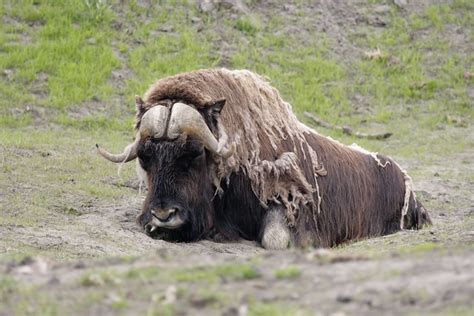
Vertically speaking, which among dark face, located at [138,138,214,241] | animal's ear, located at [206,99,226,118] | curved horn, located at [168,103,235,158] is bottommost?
dark face, located at [138,138,214,241]

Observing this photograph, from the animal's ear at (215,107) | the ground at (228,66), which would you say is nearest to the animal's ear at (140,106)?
the animal's ear at (215,107)

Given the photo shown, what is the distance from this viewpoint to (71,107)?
13906mm

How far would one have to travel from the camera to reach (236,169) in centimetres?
783

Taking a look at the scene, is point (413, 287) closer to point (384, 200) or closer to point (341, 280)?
point (341, 280)

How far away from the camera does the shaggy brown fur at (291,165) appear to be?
7.87 meters

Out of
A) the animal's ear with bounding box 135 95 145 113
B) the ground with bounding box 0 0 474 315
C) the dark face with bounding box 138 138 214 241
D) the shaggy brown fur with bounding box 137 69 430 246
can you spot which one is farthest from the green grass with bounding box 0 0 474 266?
the dark face with bounding box 138 138 214 241

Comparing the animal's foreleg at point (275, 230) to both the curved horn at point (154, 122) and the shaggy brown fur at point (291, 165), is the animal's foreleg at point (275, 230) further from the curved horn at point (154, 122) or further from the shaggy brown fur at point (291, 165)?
the curved horn at point (154, 122)

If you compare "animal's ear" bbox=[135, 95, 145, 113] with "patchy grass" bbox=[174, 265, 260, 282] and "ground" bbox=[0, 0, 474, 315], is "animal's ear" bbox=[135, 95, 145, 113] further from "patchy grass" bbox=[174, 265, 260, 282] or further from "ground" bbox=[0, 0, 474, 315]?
"patchy grass" bbox=[174, 265, 260, 282]

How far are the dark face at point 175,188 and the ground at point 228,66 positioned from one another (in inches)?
5.6

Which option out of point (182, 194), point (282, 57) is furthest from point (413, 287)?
point (282, 57)

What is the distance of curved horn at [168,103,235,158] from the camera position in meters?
7.51

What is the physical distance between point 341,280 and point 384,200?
5314 mm

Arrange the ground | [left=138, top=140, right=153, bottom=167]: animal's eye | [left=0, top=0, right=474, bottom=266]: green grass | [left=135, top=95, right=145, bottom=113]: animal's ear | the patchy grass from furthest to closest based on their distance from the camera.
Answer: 1. [left=0, top=0, right=474, bottom=266]: green grass
2. [left=135, top=95, right=145, bottom=113]: animal's ear
3. [left=138, top=140, right=153, bottom=167]: animal's eye
4. the patchy grass
5. the ground

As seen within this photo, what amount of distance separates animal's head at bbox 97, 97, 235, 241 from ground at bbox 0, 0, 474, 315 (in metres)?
0.18
